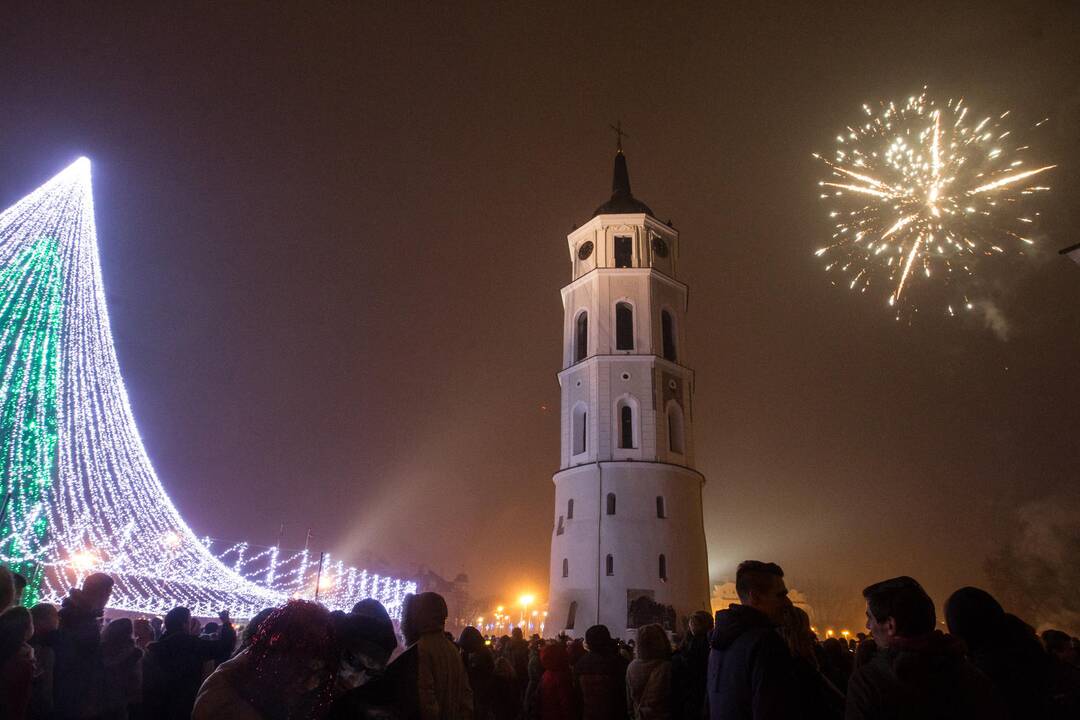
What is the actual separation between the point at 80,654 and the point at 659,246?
115ft

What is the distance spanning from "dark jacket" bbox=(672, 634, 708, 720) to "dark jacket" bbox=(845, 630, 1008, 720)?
3.06 m

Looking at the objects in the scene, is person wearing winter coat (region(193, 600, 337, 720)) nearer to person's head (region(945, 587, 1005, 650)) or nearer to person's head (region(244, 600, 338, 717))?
person's head (region(244, 600, 338, 717))

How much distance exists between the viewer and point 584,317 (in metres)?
35.7

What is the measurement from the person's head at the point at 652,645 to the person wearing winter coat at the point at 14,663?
466 cm

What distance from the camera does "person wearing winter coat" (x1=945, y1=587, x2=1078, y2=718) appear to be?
3754mm

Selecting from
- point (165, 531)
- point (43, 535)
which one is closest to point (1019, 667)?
point (165, 531)

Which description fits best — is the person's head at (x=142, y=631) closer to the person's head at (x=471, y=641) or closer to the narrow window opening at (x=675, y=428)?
the person's head at (x=471, y=641)

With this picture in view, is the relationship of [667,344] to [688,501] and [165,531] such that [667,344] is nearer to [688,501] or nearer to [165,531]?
[688,501]

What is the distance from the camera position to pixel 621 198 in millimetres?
40844

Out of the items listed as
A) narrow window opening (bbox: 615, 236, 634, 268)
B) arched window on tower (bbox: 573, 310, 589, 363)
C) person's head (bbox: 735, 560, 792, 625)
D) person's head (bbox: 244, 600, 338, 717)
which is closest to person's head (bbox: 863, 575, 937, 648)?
person's head (bbox: 735, 560, 792, 625)

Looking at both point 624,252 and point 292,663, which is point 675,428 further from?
point 292,663

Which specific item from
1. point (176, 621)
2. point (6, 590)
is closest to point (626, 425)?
point (176, 621)

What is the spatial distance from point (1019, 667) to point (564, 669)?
174 inches

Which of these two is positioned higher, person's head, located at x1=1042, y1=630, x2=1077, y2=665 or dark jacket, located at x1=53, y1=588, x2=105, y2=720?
person's head, located at x1=1042, y1=630, x2=1077, y2=665
